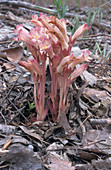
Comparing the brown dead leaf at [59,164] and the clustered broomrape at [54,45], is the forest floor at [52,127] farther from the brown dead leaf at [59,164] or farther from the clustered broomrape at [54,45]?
A: the clustered broomrape at [54,45]

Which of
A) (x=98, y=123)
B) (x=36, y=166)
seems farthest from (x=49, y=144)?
(x=98, y=123)

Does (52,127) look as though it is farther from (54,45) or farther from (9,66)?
(9,66)

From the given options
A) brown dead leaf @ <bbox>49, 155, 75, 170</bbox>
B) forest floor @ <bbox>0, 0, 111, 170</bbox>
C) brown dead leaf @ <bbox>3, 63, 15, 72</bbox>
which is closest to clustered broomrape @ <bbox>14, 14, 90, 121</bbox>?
forest floor @ <bbox>0, 0, 111, 170</bbox>

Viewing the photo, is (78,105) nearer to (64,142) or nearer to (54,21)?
(64,142)

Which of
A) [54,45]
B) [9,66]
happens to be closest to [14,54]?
[9,66]

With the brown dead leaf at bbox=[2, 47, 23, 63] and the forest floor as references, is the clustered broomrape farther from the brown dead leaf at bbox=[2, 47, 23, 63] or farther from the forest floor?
the brown dead leaf at bbox=[2, 47, 23, 63]

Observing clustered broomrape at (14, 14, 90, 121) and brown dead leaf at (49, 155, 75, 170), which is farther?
clustered broomrape at (14, 14, 90, 121)

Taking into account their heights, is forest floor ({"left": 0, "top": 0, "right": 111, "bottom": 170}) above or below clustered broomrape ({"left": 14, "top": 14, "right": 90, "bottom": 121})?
below

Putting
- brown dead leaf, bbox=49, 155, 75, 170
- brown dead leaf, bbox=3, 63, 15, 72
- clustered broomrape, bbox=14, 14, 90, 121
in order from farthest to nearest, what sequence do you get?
brown dead leaf, bbox=3, 63, 15, 72 < clustered broomrape, bbox=14, 14, 90, 121 < brown dead leaf, bbox=49, 155, 75, 170

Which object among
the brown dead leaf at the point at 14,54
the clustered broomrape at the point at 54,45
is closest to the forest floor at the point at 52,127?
the brown dead leaf at the point at 14,54
